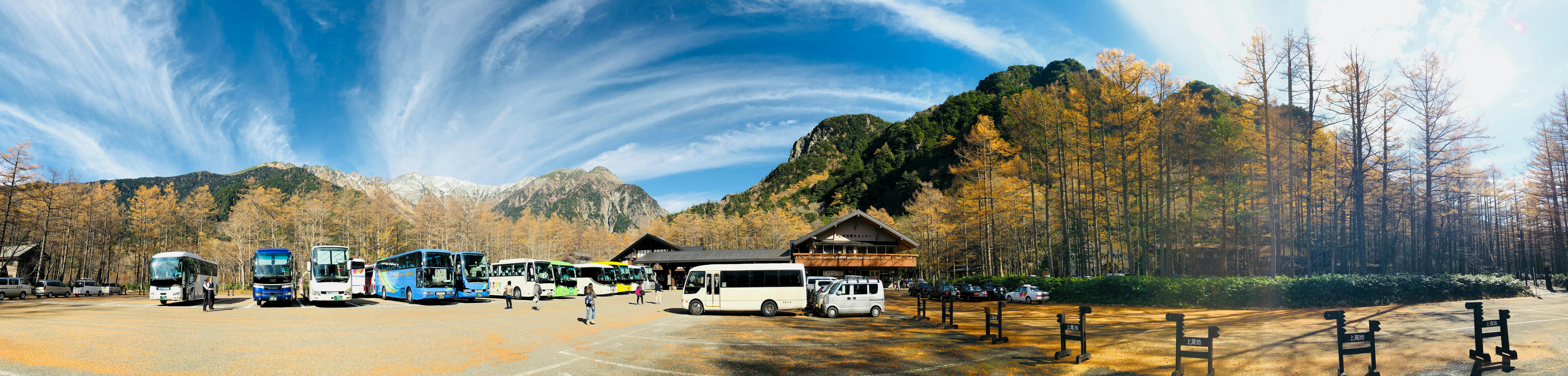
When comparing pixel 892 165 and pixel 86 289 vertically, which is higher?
pixel 892 165

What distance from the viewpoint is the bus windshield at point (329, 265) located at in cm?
2545

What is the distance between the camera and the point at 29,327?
14141 millimetres

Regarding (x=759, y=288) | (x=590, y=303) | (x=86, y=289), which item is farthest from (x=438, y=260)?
(x=86, y=289)

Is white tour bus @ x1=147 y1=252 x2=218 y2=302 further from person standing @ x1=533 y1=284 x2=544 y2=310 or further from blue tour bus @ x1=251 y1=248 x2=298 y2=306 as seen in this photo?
person standing @ x1=533 y1=284 x2=544 y2=310

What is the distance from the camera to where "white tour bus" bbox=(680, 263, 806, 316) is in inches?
887

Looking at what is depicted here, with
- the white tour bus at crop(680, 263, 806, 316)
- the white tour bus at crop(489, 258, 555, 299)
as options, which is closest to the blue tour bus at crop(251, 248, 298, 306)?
the white tour bus at crop(489, 258, 555, 299)

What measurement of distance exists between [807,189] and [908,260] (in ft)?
250

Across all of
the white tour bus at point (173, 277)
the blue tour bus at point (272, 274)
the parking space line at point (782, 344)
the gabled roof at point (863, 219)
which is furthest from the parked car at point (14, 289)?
the gabled roof at point (863, 219)

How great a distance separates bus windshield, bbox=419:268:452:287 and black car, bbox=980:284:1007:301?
27177mm

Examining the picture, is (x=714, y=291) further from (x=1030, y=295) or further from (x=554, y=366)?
(x=1030, y=295)

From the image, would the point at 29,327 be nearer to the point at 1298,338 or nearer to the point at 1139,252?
the point at 1298,338

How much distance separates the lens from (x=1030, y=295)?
29.8 meters

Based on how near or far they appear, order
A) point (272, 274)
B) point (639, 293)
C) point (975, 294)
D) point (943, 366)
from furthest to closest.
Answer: point (975, 294) → point (639, 293) → point (272, 274) → point (943, 366)

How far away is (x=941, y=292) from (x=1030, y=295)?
546 cm
